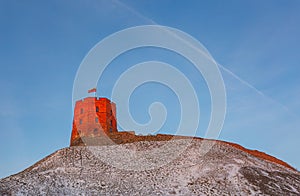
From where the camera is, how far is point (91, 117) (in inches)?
2923

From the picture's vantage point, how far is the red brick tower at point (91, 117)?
74.1 metres

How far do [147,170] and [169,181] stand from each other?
3.74 meters

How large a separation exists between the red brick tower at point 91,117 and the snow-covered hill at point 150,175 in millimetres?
29123

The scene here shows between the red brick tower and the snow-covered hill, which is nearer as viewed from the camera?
the snow-covered hill

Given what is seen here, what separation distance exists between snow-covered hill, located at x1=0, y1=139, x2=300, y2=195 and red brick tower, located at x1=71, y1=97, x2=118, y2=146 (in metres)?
29.1

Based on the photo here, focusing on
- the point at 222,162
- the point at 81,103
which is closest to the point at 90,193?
the point at 222,162

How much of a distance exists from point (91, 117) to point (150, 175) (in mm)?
37604

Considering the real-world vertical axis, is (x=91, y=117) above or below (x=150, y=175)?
above

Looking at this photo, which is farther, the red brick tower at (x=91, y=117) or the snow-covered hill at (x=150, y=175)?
the red brick tower at (x=91, y=117)

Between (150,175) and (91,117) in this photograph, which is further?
(91,117)

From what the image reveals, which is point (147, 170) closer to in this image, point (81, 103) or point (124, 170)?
point (124, 170)

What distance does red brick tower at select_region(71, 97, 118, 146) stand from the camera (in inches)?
2918

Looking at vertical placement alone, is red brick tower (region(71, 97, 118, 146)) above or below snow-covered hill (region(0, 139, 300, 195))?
above

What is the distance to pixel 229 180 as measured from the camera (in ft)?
121
